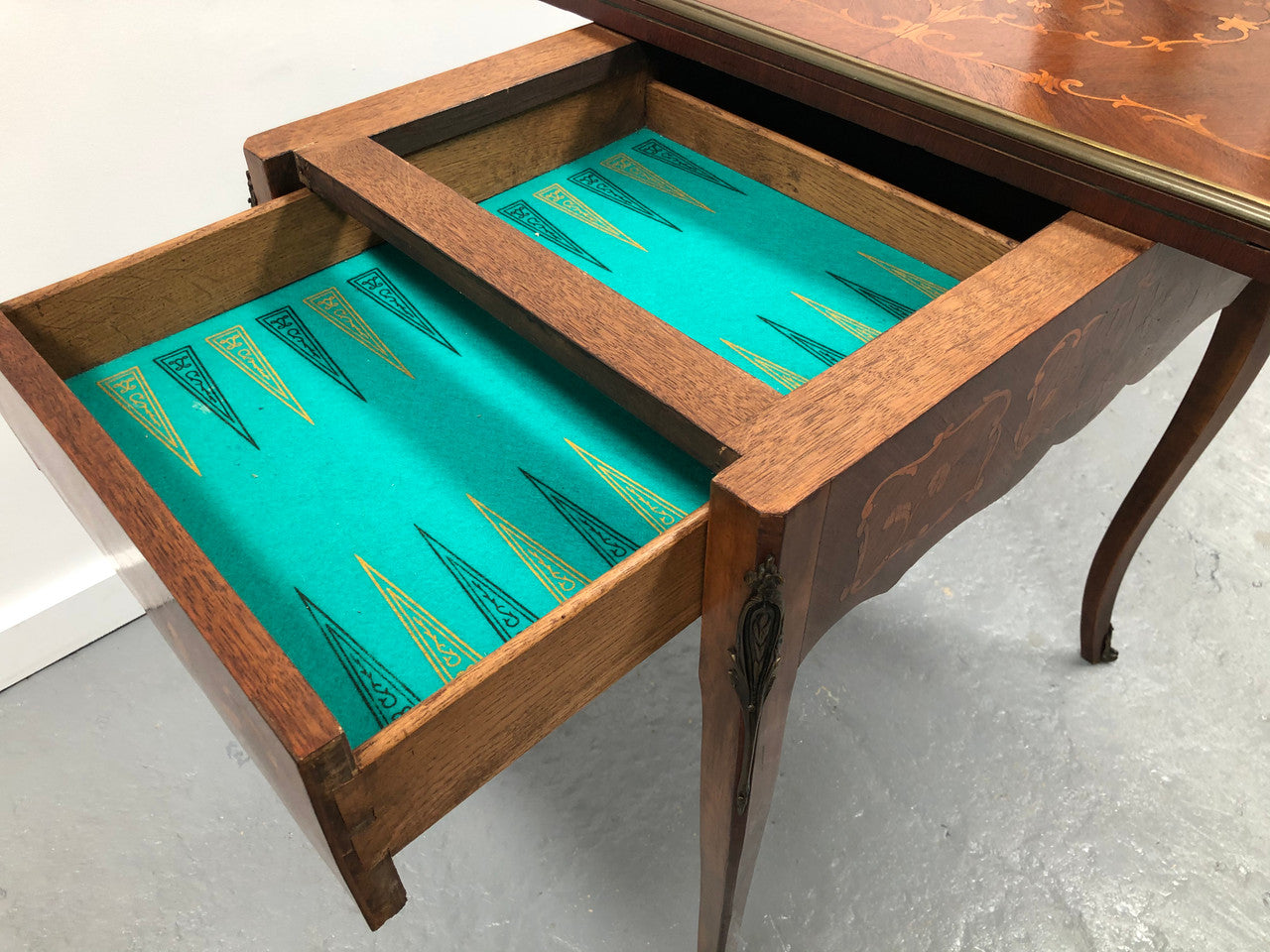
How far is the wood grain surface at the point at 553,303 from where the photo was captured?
73cm

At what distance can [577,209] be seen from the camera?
46.5 inches

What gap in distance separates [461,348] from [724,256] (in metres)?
0.32

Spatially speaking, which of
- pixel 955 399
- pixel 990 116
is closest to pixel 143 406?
pixel 955 399

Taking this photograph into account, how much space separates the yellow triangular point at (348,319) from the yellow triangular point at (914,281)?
1.75 feet

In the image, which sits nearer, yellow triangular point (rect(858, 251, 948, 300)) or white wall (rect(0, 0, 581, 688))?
yellow triangular point (rect(858, 251, 948, 300))

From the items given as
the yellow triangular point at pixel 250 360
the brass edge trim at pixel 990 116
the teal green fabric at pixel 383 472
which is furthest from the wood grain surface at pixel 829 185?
the yellow triangular point at pixel 250 360

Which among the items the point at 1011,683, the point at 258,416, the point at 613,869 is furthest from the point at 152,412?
the point at 1011,683

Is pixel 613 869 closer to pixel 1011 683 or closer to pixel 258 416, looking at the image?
pixel 1011 683

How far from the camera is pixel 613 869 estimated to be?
1.40 metres

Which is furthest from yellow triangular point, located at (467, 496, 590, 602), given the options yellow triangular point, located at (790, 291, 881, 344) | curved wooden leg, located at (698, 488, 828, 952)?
yellow triangular point, located at (790, 291, 881, 344)

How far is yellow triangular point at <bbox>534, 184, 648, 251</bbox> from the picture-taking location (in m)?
1.14

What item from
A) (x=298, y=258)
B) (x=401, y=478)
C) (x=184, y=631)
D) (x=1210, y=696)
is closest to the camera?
(x=184, y=631)

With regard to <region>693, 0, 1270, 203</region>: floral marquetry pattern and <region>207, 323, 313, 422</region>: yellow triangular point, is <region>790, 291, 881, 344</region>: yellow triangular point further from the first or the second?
<region>207, 323, 313, 422</region>: yellow triangular point

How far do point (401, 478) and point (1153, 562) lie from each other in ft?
4.97
